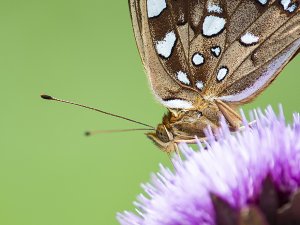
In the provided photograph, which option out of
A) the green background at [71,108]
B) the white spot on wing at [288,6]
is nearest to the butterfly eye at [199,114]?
the white spot on wing at [288,6]

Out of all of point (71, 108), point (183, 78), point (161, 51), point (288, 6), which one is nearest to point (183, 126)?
point (183, 78)

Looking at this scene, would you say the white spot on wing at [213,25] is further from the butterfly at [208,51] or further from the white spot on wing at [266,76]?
the white spot on wing at [266,76]

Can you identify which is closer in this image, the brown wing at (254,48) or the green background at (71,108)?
the brown wing at (254,48)

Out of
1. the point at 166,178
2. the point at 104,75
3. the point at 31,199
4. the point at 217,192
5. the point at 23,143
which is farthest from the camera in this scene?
the point at 104,75

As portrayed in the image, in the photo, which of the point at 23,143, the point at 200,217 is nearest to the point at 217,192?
the point at 200,217

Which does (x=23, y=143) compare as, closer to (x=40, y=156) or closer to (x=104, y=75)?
(x=40, y=156)

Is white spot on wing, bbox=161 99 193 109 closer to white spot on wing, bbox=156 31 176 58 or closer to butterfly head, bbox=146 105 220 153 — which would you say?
butterfly head, bbox=146 105 220 153
